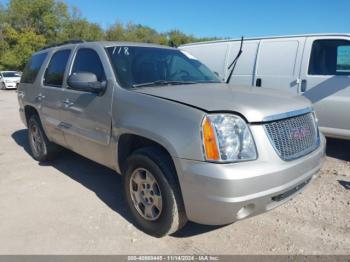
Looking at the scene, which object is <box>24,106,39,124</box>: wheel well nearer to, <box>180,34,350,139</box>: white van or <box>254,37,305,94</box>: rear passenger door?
<box>180,34,350,139</box>: white van

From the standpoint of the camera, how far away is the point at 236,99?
2895mm

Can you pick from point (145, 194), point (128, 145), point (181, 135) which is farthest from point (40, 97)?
point (181, 135)

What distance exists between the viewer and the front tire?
2871 mm

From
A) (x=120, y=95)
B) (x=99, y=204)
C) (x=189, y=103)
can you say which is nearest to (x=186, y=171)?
(x=189, y=103)

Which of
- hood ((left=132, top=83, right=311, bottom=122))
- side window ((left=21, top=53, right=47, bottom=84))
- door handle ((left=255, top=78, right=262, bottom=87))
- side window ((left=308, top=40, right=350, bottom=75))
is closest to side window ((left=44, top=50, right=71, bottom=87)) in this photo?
side window ((left=21, top=53, right=47, bottom=84))

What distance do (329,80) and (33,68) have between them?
4.91 meters

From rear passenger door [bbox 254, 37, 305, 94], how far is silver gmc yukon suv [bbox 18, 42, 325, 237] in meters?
2.14

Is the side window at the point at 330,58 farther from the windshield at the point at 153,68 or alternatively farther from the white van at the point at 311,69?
the windshield at the point at 153,68

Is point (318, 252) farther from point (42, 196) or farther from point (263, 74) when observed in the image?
point (263, 74)

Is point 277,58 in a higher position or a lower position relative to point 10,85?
higher

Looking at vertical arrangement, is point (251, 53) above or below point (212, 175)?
above

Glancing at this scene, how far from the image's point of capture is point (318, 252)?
9.59ft

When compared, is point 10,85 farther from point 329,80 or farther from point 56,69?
point 329,80

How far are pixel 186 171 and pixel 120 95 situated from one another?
1165 millimetres
